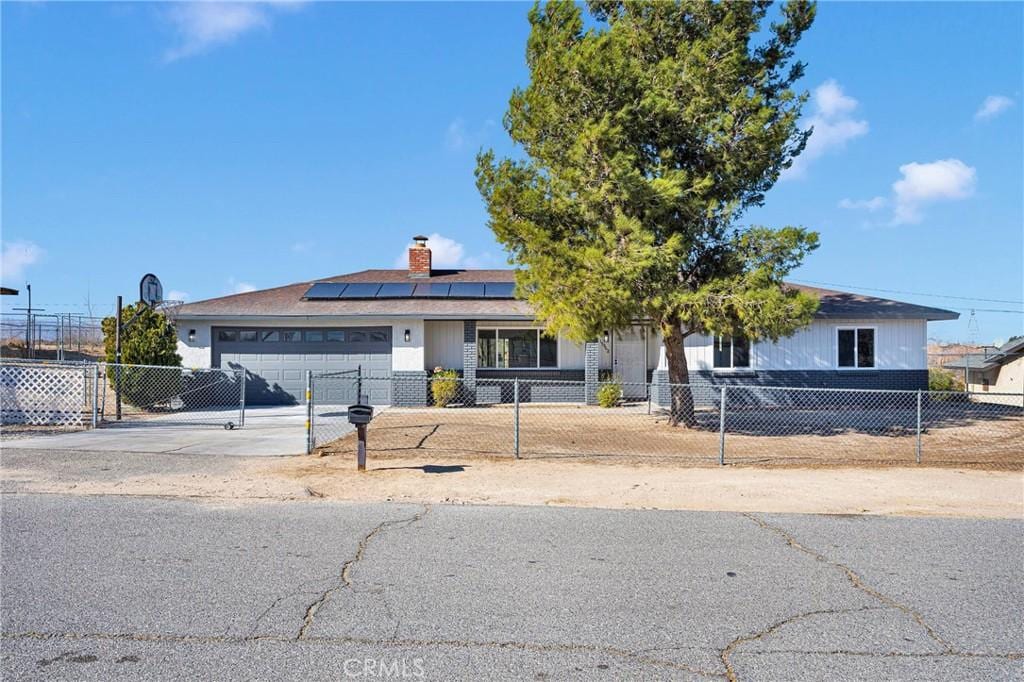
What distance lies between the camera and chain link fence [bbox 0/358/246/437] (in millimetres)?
14383

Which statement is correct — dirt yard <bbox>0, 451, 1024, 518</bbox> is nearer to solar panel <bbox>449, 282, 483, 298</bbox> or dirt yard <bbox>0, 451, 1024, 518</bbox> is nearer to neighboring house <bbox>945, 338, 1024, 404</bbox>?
solar panel <bbox>449, 282, 483, 298</bbox>

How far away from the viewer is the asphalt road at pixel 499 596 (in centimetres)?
388

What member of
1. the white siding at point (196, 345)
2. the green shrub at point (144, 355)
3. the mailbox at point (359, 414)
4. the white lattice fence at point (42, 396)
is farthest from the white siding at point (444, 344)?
the mailbox at point (359, 414)

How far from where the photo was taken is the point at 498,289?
76.3 feet

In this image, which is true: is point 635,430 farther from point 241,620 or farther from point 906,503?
point 241,620

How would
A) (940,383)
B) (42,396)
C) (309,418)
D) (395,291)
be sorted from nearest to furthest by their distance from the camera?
(309,418) → (42,396) → (395,291) → (940,383)

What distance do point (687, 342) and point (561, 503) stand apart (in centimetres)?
1399

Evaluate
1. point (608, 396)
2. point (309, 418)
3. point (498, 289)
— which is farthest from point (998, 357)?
point (309, 418)

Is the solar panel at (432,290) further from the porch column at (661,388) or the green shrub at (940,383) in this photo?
the green shrub at (940,383)

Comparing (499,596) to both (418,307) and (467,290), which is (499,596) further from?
(467,290)

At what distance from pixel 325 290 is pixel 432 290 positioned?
3.46m

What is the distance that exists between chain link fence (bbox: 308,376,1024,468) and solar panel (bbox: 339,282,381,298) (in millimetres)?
2844

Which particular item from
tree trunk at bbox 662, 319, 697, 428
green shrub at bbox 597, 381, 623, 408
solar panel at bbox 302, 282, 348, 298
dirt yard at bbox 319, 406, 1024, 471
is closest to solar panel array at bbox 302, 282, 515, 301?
solar panel at bbox 302, 282, 348, 298

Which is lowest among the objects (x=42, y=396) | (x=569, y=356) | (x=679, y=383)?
(x=42, y=396)
